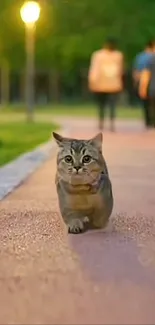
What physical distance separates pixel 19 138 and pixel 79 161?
13292mm

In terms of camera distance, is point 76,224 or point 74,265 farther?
point 76,224

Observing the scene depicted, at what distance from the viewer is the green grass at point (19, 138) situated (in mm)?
16766

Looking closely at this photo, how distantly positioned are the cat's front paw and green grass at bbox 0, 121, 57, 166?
6476mm

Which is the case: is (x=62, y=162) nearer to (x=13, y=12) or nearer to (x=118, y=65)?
(x=118, y=65)

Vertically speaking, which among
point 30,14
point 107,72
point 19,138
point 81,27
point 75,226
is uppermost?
point 30,14

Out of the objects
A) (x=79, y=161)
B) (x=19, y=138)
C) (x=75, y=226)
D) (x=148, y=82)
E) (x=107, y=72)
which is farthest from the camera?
(x=148, y=82)

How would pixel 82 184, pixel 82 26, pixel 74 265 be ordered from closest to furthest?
pixel 74 265 < pixel 82 184 < pixel 82 26

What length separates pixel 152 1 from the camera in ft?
140

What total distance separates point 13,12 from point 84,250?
35788 mm

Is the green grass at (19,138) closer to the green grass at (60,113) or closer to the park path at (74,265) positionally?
the park path at (74,265)

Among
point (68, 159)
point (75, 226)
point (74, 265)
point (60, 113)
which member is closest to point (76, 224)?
point (75, 226)

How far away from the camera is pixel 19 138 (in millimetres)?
20969

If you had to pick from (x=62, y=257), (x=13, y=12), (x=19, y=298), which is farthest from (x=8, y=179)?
(x=13, y=12)

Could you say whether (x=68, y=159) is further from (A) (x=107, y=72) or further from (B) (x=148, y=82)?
(B) (x=148, y=82)
